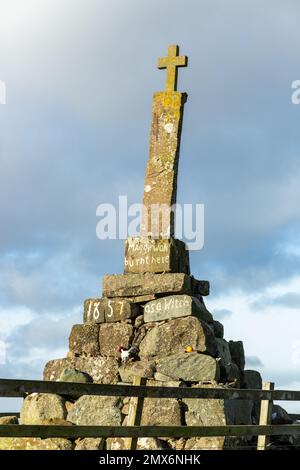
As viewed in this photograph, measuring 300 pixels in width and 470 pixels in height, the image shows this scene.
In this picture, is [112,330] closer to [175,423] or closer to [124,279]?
[124,279]

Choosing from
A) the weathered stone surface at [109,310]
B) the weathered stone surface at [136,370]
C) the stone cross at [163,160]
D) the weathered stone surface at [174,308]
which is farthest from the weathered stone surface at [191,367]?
the stone cross at [163,160]

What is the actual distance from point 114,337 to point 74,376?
943mm

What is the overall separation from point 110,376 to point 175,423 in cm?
160

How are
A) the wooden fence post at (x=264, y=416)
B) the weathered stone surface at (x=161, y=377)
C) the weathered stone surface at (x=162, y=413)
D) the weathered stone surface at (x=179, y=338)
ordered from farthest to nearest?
the weathered stone surface at (x=179, y=338) → the weathered stone surface at (x=161, y=377) → the weathered stone surface at (x=162, y=413) → the wooden fence post at (x=264, y=416)

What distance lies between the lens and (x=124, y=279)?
12523 mm

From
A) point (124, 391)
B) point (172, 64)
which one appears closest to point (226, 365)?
point (124, 391)

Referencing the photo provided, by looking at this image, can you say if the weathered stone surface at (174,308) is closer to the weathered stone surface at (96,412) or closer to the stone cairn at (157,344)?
the stone cairn at (157,344)

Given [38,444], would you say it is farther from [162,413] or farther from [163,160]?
[163,160]

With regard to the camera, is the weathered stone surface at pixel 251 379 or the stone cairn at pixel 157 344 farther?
the weathered stone surface at pixel 251 379

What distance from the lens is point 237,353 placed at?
42.8 feet

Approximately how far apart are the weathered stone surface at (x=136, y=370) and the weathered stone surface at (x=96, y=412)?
0.57 meters

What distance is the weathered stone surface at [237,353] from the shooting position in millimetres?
13000

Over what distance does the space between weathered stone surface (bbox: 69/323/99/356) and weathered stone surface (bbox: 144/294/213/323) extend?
0.93 meters

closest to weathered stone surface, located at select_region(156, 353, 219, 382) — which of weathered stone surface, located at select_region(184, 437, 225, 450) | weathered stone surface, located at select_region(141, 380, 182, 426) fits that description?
weathered stone surface, located at select_region(141, 380, 182, 426)
